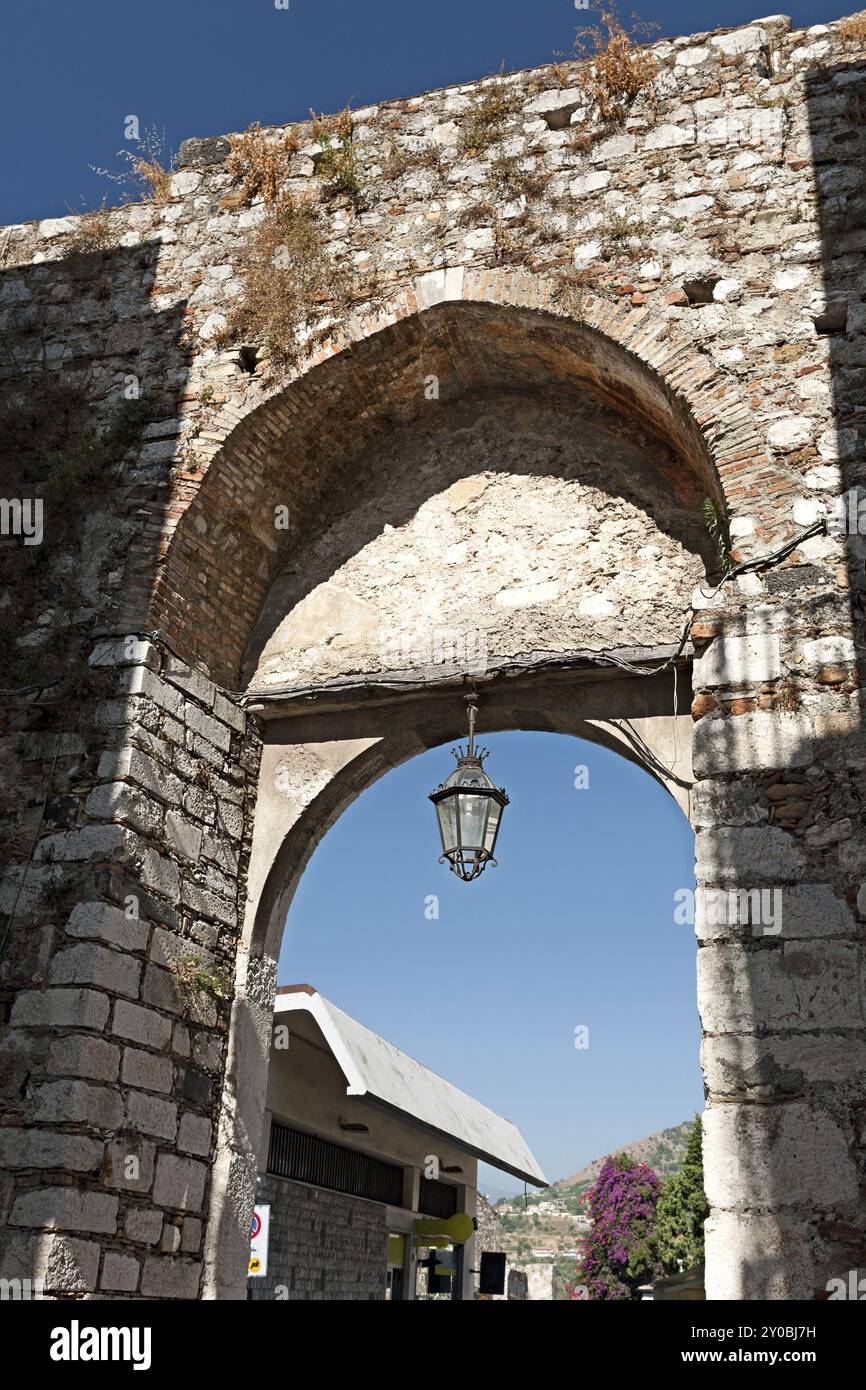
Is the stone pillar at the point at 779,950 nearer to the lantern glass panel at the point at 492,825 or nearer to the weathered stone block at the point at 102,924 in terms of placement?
the lantern glass panel at the point at 492,825

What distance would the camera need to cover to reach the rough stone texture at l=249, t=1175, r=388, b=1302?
34.6 ft

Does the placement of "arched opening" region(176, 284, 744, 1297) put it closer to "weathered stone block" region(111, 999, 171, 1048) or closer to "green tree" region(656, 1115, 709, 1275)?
"weathered stone block" region(111, 999, 171, 1048)

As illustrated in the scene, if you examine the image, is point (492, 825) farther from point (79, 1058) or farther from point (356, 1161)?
point (356, 1161)

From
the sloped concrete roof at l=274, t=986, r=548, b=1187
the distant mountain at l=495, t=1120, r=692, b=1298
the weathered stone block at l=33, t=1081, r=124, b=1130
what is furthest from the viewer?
the distant mountain at l=495, t=1120, r=692, b=1298

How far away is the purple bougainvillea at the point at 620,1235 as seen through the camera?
28266mm

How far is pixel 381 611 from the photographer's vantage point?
20.4 feet

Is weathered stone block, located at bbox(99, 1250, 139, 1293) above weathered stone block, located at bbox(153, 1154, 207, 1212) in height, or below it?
below

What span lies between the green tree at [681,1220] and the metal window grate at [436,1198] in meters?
12.1

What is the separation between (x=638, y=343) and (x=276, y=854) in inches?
120

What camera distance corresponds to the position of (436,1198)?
602 inches

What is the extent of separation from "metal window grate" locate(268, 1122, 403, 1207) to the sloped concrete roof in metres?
0.74

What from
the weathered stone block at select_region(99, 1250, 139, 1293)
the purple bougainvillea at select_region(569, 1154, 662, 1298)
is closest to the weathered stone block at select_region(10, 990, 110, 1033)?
the weathered stone block at select_region(99, 1250, 139, 1293)

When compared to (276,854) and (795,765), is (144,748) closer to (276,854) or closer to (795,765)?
(276,854)

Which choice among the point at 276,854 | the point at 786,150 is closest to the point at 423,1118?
the point at 276,854
